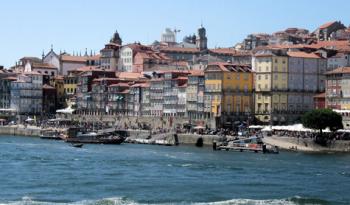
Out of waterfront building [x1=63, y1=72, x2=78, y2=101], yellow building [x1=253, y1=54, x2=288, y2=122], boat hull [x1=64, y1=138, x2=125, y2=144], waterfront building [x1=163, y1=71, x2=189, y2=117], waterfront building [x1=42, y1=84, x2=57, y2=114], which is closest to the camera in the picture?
boat hull [x1=64, y1=138, x2=125, y2=144]

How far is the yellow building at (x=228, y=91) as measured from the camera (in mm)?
100625

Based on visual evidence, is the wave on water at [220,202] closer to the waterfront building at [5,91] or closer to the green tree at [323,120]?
the green tree at [323,120]

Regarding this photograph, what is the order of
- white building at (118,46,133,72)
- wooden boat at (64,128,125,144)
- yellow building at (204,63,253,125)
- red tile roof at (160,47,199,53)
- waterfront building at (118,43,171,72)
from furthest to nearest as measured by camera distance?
1. red tile roof at (160,47,199,53)
2. white building at (118,46,133,72)
3. waterfront building at (118,43,171,72)
4. yellow building at (204,63,253,125)
5. wooden boat at (64,128,125,144)

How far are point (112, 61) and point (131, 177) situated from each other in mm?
90155

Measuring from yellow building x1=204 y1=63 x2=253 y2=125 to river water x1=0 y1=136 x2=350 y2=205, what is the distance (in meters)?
28.0

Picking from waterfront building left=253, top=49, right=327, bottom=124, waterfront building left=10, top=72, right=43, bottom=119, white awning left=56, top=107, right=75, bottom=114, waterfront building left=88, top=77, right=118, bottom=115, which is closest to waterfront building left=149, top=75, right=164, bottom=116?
waterfront building left=88, top=77, right=118, bottom=115

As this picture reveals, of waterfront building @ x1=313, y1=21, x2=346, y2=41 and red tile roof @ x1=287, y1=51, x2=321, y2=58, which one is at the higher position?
waterfront building @ x1=313, y1=21, x2=346, y2=41

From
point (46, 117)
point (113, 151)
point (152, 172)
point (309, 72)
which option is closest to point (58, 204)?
point (152, 172)

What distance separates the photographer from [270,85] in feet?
331

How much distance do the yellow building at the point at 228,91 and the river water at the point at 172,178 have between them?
2797 cm

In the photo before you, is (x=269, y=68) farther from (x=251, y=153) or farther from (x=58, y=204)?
(x=58, y=204)

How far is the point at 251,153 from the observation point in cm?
7531

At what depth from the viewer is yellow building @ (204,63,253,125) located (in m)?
101

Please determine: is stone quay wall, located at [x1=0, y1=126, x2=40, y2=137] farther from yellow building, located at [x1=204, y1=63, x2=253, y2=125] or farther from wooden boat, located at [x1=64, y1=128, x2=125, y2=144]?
yellow building, located at [x1=204, y1=63, x2=253, y2=125]
